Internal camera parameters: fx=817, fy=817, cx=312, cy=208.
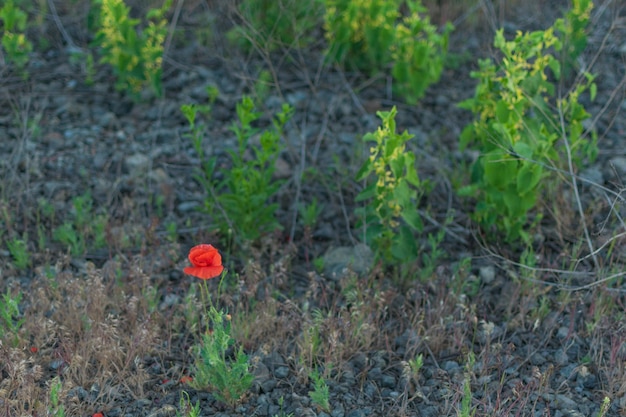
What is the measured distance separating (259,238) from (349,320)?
0.75 m

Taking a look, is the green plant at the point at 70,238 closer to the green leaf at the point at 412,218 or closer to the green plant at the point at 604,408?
the green leaf at the point at 412,218

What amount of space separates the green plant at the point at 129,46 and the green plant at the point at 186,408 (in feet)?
7.48

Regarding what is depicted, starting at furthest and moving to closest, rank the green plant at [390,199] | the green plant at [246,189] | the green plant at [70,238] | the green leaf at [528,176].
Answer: the green plant at [70,238]
the green plant at [246,189]
the green leaf at [528,176]
the green plant at [390,199]

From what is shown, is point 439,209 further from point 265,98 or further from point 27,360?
point 27,360

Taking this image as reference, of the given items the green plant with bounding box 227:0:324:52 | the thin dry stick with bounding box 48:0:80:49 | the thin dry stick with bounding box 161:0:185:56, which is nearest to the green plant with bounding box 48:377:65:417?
the green plant with bounding box 227:0:324:52

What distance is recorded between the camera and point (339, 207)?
4.03 metres

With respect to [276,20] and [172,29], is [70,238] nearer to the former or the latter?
[276,20]

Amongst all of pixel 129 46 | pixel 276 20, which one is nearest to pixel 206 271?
pixel 276 20

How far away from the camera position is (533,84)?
3580 millimetres

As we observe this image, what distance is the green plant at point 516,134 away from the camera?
3.42m

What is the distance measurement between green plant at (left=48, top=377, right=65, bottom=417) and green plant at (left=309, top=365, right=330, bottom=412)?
2.64 feet

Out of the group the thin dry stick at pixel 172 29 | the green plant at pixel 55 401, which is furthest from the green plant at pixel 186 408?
the thin dry stick at pixel 172 29

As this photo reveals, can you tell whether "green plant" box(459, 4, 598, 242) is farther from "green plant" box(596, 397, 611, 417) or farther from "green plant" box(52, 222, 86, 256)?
A: "green plant" box(52, 222, 86, 256)

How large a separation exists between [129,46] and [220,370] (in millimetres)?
2412
